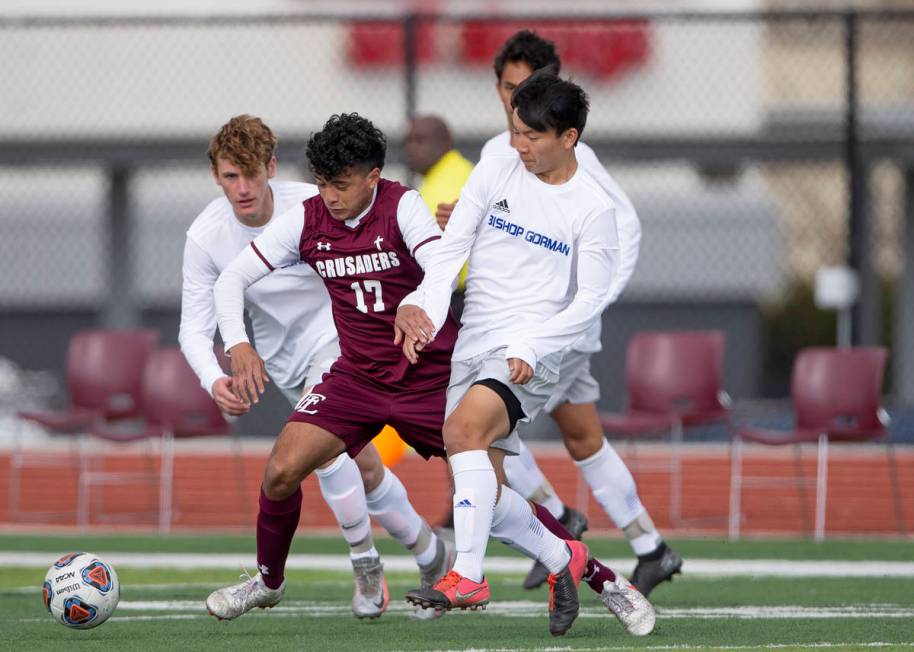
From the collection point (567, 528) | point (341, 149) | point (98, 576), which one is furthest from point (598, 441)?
point (98, 576)

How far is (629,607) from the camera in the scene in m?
6.38

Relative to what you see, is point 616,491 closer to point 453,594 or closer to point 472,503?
point 472,503

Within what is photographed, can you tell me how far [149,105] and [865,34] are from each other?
11.1 m

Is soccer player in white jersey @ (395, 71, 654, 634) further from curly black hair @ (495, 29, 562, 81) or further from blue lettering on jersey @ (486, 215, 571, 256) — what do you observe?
curly black hair @ (495, 29, 562, 81)

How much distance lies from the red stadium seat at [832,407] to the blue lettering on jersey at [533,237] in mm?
5429

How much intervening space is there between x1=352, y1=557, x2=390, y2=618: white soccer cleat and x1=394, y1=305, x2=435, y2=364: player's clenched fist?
1.21 meters

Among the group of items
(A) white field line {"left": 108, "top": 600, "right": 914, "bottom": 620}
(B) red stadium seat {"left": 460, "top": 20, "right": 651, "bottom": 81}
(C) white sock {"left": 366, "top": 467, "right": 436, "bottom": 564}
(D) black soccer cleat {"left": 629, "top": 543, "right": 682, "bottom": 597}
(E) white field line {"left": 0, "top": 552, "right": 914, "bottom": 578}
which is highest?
(B) red stadium seat {"left": 460, "top": 20, "right": 651, "bottom": 81}

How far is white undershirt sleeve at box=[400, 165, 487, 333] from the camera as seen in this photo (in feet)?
20.4

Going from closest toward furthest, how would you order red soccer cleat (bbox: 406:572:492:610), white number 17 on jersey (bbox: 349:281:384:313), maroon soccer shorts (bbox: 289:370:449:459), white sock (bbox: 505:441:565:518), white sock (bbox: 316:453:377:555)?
1. red soccer cleat (bbox: 406:572:492:610)
2. maroon soccer shorts (bbox: 289:370:449:459)
3. white number 17 on jersey (bbox: 349:281:384:313)
4. white sock (bbox: 316:453:377:555)
5. white sock (bbox: 505:441:565:518)

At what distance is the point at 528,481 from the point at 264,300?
4.94ft

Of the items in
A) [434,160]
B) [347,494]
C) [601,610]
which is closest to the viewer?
[347,494]

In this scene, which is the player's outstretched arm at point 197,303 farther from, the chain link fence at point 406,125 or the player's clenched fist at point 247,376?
the chain link fence at point 406,125

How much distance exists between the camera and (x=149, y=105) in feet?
53.2

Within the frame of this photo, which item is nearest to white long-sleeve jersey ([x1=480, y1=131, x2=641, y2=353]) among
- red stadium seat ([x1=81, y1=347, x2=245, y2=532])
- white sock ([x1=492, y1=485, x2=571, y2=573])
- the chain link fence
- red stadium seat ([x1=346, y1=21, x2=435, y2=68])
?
white sock ([x1=492, y1=485, x2=571, y2=573])
